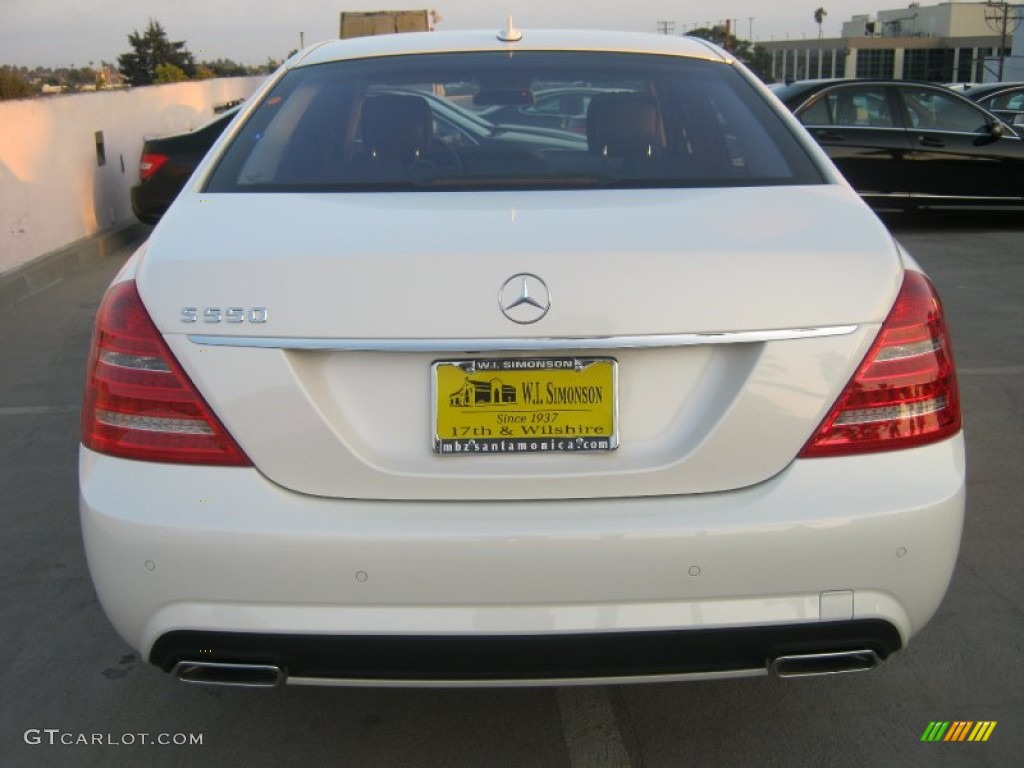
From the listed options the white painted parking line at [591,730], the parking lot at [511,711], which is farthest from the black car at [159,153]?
the white painted parking line at [591,730]

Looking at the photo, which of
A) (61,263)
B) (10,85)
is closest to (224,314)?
(61,263)

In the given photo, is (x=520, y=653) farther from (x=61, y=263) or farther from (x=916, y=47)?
(x=916, y=47)

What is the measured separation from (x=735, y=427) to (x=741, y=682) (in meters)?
1.13

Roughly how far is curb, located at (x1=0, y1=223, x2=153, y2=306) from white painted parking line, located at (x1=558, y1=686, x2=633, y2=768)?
263 inches

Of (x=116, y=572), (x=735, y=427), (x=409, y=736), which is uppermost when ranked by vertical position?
(x=735, y=427)

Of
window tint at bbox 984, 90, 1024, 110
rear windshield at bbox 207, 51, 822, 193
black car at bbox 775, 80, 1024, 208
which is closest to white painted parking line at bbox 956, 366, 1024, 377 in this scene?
rear windshield at bbox 207, 51, 822, 193

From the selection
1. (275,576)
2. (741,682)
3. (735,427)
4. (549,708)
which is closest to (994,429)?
(741,682)

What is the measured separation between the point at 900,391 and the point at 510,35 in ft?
6.07

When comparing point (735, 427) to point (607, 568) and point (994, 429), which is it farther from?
point (994, 429)

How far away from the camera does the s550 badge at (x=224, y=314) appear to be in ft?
7.45

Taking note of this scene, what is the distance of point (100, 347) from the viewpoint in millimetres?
2447

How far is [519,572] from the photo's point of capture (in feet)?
7.39

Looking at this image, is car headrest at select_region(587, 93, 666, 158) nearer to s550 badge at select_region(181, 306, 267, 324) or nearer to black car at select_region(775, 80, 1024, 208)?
s550 badge at select_region(181, 306, 267, 324)

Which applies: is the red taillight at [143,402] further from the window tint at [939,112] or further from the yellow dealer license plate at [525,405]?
the window tint at [939,112]
